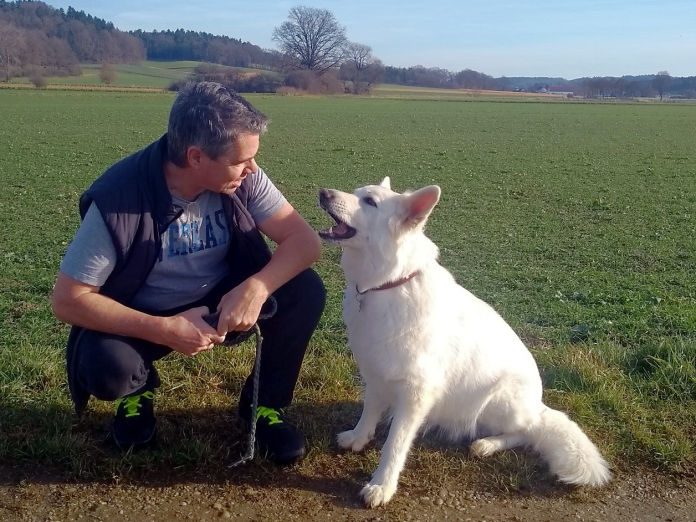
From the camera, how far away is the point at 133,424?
320 centimetres

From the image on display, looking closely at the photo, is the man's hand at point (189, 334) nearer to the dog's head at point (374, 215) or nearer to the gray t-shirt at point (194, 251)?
the gray t-shirt at point (194, 251)

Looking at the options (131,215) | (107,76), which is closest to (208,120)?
(131,215)

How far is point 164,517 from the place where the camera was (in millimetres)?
2771

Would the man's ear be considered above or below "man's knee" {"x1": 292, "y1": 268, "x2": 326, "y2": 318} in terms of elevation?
above

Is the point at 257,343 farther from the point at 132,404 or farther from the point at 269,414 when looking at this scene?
the point at 132,404

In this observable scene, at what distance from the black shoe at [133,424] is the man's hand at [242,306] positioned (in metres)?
0.67

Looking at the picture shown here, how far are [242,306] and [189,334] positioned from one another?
0.30 m

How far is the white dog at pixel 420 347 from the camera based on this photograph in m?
3.05

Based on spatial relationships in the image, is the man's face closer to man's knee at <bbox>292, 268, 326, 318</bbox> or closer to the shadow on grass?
man's knee at <bbox>292, 268, 326, 318</bbox>

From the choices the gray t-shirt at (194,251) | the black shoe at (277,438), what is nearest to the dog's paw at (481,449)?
the black shoe at (277,438)

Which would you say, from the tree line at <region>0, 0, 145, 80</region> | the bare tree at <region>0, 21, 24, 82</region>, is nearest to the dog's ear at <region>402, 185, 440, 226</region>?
the tree line at <region>0, 0, 145, 80</region>

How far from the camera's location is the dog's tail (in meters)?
3.07

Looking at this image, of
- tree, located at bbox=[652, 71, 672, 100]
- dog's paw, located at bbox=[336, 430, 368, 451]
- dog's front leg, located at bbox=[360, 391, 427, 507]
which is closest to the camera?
dog's front leg, located at bbox=[360, 391, 427, 507]

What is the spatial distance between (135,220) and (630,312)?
453 cm
